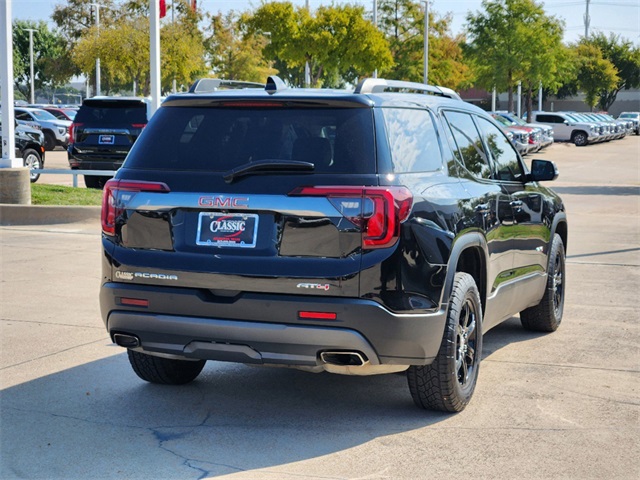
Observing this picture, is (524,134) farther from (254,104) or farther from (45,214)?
(254,104)

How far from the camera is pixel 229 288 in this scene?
208 inches

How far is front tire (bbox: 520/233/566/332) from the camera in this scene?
8.04 m

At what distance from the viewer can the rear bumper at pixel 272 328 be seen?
5125 millimetres

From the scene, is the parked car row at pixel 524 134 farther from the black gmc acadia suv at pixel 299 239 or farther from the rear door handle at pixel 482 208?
the black gmc acadia suv at pixel 299 239

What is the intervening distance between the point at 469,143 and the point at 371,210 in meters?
1.77

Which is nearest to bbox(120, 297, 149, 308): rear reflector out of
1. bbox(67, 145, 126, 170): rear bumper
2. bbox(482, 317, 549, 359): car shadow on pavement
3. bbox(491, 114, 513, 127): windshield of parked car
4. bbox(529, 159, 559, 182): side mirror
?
bbox(482, 317, 549, 359): car shadow on pavement

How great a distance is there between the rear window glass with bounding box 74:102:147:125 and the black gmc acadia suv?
14159 millimetres

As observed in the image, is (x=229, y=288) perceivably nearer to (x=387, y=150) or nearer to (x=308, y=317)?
(x=308, y=317)

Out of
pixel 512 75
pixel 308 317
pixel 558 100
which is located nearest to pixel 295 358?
pixel 308 317

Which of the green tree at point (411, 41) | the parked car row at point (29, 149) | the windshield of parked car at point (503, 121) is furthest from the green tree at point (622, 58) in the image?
the parked car row at point (29, 149)

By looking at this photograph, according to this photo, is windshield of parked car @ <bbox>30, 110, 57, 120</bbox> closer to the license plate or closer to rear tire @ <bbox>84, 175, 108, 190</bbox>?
rear tire @ <bbox>84, 175, 108, 190</bbox>

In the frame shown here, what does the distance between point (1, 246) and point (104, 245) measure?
7739 mm

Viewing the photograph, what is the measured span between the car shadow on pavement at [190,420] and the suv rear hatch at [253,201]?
0.81 m

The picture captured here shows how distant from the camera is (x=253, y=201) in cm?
528
